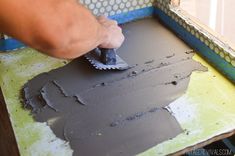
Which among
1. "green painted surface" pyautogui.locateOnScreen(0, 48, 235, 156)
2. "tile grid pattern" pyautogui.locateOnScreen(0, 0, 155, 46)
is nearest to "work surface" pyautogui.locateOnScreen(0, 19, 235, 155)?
"green painted surface" pyautogui.locateOnScreen(0, 48, 235, 156)

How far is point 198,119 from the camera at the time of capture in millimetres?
852

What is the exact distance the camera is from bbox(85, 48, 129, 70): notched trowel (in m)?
1.00

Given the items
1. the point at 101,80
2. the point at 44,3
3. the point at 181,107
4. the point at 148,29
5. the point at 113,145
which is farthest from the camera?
the point at 148,29

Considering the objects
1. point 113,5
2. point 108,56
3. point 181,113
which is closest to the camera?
point 181,113

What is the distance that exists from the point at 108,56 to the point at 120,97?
0.46 feet

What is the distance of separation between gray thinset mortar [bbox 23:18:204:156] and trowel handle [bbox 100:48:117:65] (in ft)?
0.11

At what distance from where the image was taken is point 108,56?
100cm

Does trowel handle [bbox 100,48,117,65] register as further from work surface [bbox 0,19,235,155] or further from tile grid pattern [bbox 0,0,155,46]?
tile grid pattern [bbox 0,0,155,46]

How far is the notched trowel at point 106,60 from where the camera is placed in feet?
3.28

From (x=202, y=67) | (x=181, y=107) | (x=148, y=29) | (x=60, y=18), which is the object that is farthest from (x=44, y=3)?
(x=148, y=29)

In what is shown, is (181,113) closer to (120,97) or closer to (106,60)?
(120,97)

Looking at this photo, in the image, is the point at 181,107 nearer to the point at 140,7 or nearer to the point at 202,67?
the point at 202,67

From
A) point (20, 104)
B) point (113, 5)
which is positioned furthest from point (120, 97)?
point (113, 5)

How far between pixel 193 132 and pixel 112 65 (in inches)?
13.1
